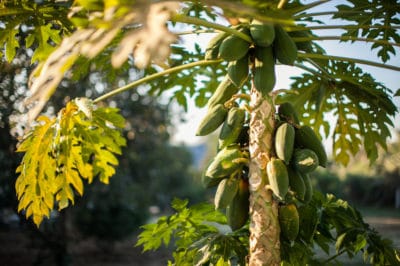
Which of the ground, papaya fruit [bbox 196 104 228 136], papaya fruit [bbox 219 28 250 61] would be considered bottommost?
the ground

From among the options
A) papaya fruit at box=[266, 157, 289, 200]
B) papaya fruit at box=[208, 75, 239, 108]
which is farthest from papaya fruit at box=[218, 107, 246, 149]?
papaya fruit at box=[266, 157, 289, 200]

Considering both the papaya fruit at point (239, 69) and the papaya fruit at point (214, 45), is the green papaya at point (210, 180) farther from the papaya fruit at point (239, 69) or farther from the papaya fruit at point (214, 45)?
the papaya fruit at point (214, 45)

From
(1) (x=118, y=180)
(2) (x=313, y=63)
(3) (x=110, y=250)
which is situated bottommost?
(3) (x=110, y=250)

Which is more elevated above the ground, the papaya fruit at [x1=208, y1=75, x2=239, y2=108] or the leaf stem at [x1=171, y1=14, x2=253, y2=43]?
the leaf stem at [x1=171, y1=14, x2=253, y2=43]

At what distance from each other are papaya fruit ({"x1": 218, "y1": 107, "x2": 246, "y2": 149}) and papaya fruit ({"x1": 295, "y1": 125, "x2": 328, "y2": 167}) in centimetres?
25

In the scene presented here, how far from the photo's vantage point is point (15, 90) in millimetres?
5035

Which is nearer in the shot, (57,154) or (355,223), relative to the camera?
(57,154)

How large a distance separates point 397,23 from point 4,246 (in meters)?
11.0

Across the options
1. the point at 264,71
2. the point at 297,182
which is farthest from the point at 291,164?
the point at 264,71

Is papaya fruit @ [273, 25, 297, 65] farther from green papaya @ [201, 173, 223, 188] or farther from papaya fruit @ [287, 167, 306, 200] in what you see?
green papaya @ [201, 173, 223, 188]

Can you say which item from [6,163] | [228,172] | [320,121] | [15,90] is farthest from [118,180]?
[228,172]

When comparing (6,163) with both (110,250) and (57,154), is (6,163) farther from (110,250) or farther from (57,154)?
(57,154)

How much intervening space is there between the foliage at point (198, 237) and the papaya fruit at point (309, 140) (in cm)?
54

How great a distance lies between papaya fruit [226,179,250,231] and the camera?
1.78 meters
